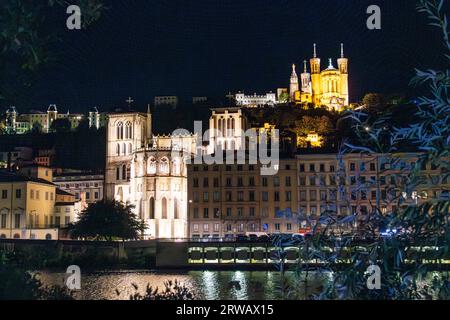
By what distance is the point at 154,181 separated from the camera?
63688 mm

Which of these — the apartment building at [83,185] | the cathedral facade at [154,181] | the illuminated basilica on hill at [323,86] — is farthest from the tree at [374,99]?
the apartment building at [83,185]

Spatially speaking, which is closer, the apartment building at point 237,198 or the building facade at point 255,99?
the apartment building at point 237,198

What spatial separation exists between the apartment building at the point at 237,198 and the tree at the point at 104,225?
5.37 meters

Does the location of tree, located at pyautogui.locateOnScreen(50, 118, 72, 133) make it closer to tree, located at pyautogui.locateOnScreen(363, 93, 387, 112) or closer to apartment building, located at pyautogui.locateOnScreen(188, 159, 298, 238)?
tree, located at pyautogui.locateOnScreen(363, 93, 387, 112)

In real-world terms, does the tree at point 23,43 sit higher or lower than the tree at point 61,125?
lower

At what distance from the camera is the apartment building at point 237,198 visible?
5116 cm

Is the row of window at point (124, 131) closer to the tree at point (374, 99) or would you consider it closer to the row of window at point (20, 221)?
the row of window at point (20, 221)

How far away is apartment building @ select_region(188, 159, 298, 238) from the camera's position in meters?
51.2

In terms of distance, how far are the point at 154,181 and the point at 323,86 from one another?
44652 millimetres

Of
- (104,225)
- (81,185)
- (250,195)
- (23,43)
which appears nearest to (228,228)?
(250,195)

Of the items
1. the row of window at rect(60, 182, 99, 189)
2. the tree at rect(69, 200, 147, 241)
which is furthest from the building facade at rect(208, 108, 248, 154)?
the tree at rect(69, 200, 147, 241)

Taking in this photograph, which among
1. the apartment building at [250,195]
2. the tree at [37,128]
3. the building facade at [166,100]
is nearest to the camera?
the apartment building at [250,195]

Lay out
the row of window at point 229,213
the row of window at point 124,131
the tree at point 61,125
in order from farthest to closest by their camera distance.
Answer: the tree at point 61,125 → the row of window at point 124,131 → the row of window at point 229,213

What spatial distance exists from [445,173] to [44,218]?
51290 millimetres
